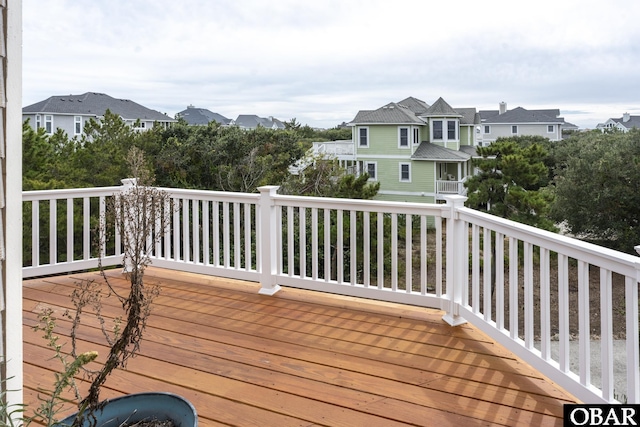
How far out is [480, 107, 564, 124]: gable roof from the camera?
32.5 m

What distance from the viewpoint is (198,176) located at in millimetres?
14375

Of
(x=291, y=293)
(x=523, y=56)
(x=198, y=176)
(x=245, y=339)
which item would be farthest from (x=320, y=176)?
(x=523, y=56)

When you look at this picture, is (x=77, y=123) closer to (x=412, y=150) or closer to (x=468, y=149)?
(x=412, y=150)

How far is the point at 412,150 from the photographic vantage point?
21.6 m

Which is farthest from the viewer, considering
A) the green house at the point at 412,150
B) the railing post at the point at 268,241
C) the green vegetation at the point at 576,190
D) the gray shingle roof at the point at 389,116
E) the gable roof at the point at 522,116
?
the gable roof at the point at 522,116

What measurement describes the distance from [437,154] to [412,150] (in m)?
1.12

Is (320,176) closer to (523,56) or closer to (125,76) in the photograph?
(125,76)

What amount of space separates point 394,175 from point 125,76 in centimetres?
1280

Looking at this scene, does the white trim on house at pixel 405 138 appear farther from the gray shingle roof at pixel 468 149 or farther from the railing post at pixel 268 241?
the railing post at pixel 268 241

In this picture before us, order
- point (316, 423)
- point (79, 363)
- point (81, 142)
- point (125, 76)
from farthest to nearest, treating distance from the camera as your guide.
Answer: point (125, 76) → point (81, 142) → point (316, 423) → point (79, 363)

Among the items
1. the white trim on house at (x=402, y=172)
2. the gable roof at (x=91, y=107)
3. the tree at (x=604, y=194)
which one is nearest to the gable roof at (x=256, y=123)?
the gable roof at (x=91, y=107)

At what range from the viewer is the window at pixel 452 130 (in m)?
21.9

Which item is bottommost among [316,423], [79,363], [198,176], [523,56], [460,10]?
[316,423]

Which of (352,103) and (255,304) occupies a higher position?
(352,103)
